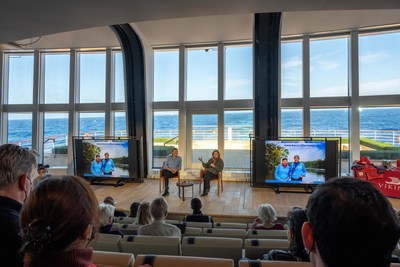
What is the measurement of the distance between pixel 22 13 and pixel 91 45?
4.39 m

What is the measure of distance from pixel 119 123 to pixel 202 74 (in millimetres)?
3148

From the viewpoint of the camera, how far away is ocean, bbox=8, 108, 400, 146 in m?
5.93

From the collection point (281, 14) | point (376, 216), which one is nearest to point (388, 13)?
point (281, 14)

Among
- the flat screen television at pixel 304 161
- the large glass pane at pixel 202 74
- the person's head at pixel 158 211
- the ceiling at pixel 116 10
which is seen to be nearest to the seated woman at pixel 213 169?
the flat screen television at pixel 304 161

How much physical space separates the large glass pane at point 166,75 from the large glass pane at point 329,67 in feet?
13.2

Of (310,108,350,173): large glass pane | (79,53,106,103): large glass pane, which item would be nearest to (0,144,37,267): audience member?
(310,108,350,173): large glass pane

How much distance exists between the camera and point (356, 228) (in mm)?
568

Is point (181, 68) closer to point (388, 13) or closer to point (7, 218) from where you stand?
point (388, 13)

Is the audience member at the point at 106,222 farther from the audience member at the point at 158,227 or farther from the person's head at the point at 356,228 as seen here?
the person's head at the point at 356,228

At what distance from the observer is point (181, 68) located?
6965 millimetres

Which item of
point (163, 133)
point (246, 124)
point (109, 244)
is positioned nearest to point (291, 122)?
point (246, 124)

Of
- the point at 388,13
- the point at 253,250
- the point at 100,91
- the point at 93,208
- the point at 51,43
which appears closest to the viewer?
the point at 93,208

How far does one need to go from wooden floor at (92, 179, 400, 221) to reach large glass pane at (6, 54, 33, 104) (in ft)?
14.3

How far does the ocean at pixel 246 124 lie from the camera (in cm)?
593
